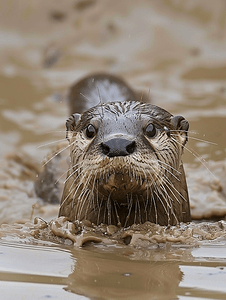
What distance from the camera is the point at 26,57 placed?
885 centimetres

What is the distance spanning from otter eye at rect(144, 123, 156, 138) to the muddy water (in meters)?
0.49


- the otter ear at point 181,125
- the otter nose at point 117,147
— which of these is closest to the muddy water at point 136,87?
the otter ear at point 181,125

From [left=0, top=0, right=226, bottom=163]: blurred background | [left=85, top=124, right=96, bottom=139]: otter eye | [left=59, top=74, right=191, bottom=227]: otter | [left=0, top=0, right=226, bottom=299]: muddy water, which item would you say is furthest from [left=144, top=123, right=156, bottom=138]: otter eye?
[left=0, top=0, right=226, bottom=163]: blurred background

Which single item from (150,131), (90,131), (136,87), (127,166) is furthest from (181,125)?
(136,87)

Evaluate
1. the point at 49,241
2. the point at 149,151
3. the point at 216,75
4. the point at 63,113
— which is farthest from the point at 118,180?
the point at 216,75

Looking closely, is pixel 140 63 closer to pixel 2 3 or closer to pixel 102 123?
pixel 2 3

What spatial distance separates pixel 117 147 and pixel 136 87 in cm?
568

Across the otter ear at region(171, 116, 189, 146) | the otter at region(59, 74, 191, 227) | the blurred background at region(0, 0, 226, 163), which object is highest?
the blurred background at region(0, 0, 226, 163)

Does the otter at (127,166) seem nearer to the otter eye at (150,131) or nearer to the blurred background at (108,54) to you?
the otter eye at (150,131)

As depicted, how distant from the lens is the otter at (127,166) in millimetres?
2479

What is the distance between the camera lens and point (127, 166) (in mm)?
2434

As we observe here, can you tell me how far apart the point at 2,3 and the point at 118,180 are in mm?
7977

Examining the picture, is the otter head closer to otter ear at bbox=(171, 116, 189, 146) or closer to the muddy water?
otter ear at bbox=(171, 116, 189, 146)

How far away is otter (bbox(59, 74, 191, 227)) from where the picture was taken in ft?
8.13
